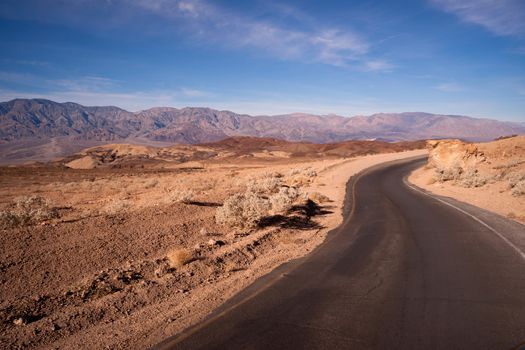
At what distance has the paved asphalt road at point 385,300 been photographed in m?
5.54

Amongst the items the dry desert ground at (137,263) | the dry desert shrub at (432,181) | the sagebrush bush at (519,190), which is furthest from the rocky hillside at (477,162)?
the dry desert ground at (137,263)

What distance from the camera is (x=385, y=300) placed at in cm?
694

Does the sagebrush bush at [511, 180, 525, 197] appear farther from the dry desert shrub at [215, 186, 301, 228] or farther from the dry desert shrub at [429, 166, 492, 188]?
the dry desert shrub at [215, 186, 301, 228]

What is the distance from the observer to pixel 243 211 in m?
13.9

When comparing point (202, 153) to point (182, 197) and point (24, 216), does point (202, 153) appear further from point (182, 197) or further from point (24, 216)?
point (24, 216)

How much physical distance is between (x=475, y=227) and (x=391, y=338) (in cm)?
986

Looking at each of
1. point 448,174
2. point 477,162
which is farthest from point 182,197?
point 477,162

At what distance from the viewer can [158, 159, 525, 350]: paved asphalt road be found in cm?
554

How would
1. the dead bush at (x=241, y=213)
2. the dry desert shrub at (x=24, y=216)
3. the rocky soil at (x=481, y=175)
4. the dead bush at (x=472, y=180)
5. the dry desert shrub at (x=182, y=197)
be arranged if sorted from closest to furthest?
the dry desert shrub at (x=24, y=216) → the dead bush at (x=241, y=213) → the dry desert shrub at (x=182, y=197) → the rocky soil at (x=481, y=175) → the dead bush at (x=472, y=180)

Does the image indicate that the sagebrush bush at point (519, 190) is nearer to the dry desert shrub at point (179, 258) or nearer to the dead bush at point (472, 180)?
the dead bush at point (472, 180)

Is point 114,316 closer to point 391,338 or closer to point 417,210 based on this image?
point 391,338

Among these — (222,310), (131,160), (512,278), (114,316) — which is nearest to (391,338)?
(222,310)

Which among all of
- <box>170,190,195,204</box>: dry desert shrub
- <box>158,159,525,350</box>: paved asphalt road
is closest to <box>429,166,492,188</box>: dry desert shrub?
<box>158,159,525,350</box>: paved asphalt road

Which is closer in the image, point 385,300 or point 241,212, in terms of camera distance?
point 385,300
